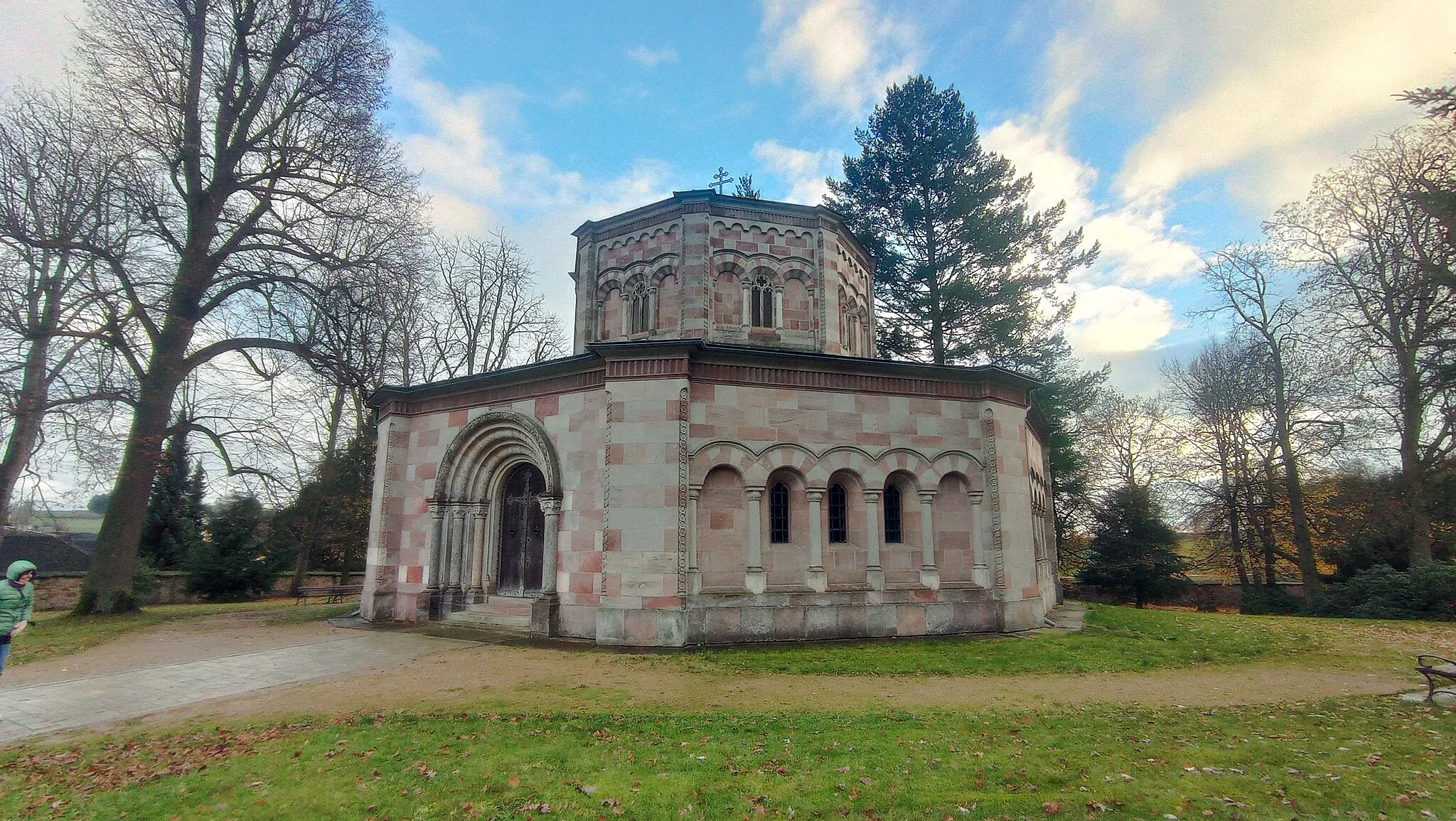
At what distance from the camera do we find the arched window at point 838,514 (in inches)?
531

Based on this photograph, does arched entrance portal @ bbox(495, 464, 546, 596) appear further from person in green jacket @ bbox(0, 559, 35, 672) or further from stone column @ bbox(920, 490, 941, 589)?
stone column @ bbox(920, 490, 941, 589)

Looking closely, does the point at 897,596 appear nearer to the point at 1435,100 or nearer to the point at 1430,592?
the point at 1435,100

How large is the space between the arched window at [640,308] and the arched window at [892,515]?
7.50m

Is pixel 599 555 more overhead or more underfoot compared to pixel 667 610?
more overhead

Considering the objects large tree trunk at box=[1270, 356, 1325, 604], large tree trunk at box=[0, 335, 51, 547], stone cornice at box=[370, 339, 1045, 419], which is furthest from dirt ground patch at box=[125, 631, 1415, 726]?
large tree trunk at box=[1270, 356, 1325, 604]

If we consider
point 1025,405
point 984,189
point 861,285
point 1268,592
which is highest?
point 984,189

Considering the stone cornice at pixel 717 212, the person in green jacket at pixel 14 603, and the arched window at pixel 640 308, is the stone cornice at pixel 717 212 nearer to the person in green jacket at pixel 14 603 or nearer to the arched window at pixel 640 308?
the arched window at pixel 640 308

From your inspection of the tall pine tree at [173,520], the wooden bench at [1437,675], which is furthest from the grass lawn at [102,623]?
the wooden bench at [1437,675]

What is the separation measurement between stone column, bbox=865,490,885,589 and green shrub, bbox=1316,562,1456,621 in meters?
16.1

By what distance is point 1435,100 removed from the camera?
8023 mm

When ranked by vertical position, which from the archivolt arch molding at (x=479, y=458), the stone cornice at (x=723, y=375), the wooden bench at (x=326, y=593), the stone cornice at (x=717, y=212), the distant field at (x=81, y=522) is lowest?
the wooden bench at (x=326, y=593)

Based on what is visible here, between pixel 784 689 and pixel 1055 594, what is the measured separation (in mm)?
14618

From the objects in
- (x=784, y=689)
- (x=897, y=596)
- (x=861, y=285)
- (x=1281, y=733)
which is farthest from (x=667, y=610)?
(x=861, y=285)

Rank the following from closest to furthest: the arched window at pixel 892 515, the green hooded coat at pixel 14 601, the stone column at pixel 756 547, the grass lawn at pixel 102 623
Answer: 1. the green hooded coat at pixel 14 601
2. the grass lawn at pixel 102 623
3. the stone column at pixel 756 547
4. the arched window at pixel 892 515
